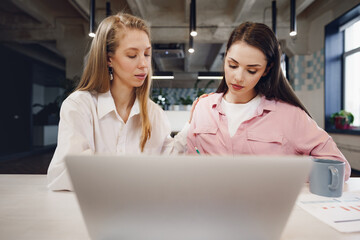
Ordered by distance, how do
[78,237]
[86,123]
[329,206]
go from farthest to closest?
[86,123] < [329,206] < [78,237]

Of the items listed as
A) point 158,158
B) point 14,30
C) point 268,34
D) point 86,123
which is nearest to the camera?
point 158,158

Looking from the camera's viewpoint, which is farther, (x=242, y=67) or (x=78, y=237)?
(x=242, y=67)

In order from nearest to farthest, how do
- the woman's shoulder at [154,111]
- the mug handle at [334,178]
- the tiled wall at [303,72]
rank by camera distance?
the mug handle at [334,178], the woman's shoulder at [154,111], the tiled wall at [303,72]

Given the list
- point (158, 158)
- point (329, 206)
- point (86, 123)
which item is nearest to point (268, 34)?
point (329, 206)

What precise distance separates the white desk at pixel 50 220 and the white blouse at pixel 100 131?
0.09 metres

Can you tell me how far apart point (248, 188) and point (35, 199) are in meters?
0.65

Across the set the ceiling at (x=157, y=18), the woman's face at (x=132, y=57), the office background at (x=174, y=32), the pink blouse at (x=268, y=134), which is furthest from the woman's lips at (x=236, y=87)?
the ceiling at (x=157, y=18)

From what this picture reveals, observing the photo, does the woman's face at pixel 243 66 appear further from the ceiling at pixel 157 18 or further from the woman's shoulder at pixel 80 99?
the ceiling at pixel 157 18

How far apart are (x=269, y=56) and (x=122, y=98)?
734mm

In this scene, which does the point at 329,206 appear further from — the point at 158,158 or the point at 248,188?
the point at 158,158

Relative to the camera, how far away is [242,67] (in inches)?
43.0

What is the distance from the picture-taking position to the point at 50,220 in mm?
552

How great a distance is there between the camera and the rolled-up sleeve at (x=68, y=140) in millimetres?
776

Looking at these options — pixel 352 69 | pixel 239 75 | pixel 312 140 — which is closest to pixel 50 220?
pixel 239 75
